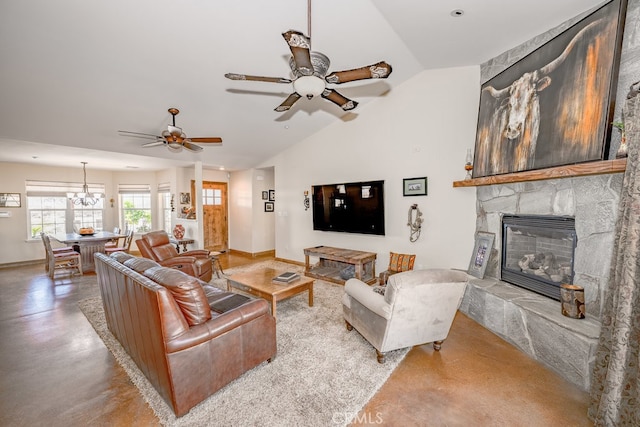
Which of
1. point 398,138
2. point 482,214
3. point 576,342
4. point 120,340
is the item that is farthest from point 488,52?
point 120,340

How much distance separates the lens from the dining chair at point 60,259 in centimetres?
519

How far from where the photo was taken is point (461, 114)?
398 cm

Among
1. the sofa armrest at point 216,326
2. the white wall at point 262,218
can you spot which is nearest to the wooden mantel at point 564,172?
the sofa armrest at point 216,326

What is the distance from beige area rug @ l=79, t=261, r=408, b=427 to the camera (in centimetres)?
183

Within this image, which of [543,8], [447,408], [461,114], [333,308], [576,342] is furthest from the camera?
[461,114]

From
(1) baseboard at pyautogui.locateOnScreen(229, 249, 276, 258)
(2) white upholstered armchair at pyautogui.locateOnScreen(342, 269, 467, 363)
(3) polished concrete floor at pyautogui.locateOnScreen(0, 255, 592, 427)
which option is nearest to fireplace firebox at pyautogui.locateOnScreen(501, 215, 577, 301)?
(3) polished concrete floor at pyautogui.locateOnScreen(0, 255, 592, 427)

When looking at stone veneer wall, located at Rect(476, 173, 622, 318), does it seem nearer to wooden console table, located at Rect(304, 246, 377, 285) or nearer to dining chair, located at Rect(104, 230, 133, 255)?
wooden console table, located at Rect(304, 246, 377, 285)

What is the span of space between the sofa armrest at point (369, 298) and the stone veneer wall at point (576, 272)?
1.49 metres

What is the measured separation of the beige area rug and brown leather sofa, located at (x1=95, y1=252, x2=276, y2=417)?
98 mm

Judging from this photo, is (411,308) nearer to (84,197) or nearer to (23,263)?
(84,197)

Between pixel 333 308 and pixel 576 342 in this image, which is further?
pixel 333 308

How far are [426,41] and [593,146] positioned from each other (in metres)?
2.15

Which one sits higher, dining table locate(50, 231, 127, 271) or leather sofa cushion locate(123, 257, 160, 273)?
leather sofa cushion locate(123, 257, 160, 273)

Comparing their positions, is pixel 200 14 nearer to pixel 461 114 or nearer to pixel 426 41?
pixel 426 41
